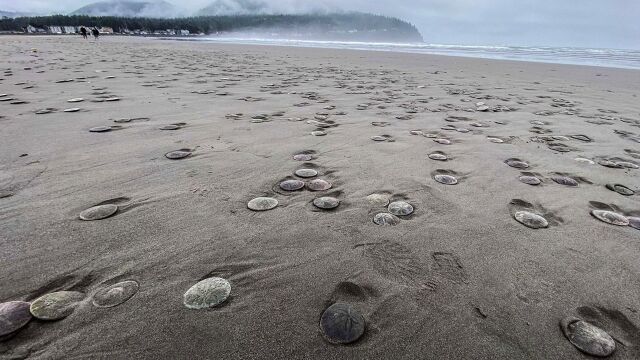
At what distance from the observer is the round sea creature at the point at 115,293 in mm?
1383

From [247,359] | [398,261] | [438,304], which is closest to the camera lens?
[247,359]

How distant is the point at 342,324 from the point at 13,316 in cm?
130

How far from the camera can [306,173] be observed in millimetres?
2756

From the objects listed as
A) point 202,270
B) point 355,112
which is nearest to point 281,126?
point 355,112

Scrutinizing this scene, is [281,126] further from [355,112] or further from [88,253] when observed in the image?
[88,253]

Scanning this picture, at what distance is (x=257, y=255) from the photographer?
1741 mm

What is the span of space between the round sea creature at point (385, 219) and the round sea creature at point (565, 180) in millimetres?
1680

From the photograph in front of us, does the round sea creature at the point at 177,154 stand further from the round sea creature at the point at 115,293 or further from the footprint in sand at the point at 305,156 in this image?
the round sea creature at the point at 115,293

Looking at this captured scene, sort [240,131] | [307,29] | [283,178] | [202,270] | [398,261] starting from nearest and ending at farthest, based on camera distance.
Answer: [202,270], [398,261], [283,178], [240,131], [307,29]

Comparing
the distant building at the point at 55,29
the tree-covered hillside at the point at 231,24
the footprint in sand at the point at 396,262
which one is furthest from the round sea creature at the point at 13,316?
the distant building at the point at 55,29

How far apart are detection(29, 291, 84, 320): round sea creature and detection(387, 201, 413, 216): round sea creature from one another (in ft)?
5.79

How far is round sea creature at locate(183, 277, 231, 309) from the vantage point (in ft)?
4.58

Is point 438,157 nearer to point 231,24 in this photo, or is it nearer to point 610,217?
point 610,217

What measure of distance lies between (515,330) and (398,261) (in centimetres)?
58
